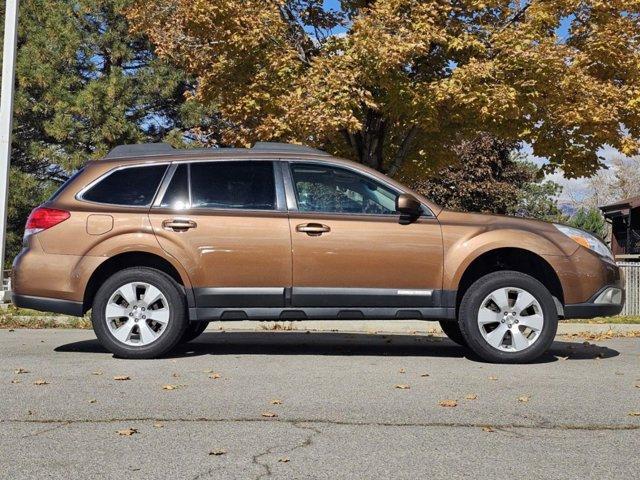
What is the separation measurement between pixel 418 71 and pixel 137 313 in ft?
32.2

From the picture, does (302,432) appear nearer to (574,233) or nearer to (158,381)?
(158,381)

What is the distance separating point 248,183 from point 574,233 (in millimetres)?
3046

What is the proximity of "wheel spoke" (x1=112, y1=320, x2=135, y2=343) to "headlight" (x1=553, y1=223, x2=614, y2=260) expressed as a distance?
4011 mm

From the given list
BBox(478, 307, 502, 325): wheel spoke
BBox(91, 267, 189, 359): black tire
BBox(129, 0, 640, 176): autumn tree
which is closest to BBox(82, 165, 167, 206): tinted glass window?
BBox(91, 267, 189, 359): black tire

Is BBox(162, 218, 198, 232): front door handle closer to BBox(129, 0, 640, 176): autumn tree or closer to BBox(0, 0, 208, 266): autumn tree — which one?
BBox(129, 0, 640, 176): autumn tree

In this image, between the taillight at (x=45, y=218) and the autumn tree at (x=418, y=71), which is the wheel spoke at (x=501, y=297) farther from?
the autumn tree at (x=418, y=71)

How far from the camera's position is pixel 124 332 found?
7.86 m

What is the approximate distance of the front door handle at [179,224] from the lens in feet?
25.8

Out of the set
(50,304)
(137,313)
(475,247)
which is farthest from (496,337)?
(50,304)

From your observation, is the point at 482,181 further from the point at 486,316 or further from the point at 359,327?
the point at 486,316

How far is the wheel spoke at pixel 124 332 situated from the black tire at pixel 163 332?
3 centimetres

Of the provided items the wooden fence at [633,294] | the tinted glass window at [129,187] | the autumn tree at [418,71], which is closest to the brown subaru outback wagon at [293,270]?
the tinted glass window at [129,187]

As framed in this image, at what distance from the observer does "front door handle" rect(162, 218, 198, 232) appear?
787cm

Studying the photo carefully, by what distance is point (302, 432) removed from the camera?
5039 mm
